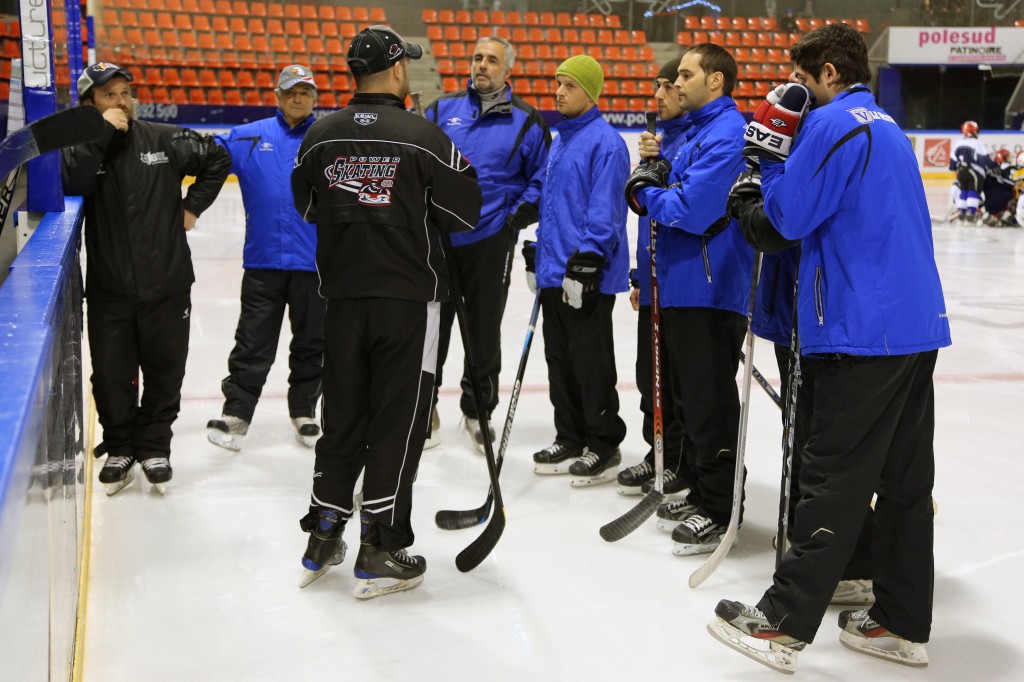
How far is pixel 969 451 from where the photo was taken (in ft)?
13.4

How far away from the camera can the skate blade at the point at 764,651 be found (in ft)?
7.57

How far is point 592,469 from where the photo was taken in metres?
3.77

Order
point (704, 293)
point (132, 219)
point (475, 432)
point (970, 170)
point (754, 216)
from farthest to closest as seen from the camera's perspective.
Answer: point (970, 170) < point (475, 432) < point (132, 219) < point (704, 293) < point (754, 216)

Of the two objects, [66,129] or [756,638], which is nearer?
[66,129]

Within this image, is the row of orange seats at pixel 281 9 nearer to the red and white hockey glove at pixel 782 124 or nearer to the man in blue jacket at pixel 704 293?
the man in blue jacket at pixel 704 293

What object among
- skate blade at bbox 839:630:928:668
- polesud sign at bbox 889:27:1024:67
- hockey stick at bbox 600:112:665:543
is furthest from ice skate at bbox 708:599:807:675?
polesud sign at bbox 889:27:1024:67

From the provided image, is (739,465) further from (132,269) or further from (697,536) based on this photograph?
(132,269)

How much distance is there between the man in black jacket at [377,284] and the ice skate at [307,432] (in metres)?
1.35

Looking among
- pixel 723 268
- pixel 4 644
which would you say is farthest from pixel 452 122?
pixel 4 644

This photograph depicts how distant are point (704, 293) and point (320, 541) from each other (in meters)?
1.28

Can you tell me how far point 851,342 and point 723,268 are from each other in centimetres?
89

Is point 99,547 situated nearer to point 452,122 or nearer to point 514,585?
point 514,585

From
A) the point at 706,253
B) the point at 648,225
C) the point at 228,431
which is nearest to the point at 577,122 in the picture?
the point at 648,225

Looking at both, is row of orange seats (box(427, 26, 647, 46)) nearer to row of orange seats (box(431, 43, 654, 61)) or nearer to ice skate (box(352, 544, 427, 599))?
row of orange seats (box(431, 43, 654, 61))
